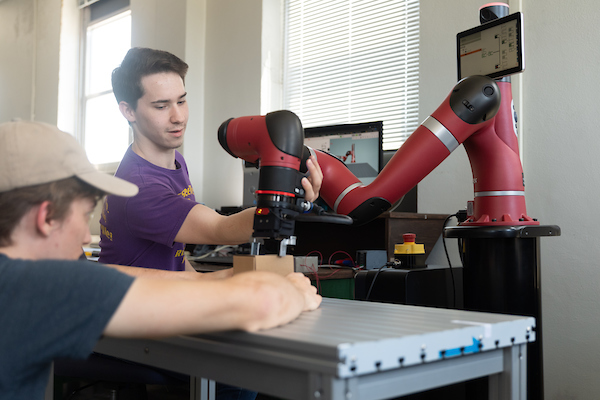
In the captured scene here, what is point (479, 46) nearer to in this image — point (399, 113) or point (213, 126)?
point (399, 113)

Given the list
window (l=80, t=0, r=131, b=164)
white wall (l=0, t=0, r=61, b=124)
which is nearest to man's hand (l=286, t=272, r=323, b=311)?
window (l=80, t=0, r=131, b=164)

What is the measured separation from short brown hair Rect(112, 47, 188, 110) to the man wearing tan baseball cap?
25.7 inches

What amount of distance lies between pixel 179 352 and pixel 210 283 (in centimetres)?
18

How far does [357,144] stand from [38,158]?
1850 mm

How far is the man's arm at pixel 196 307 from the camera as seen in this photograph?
Result: 712 millimetres

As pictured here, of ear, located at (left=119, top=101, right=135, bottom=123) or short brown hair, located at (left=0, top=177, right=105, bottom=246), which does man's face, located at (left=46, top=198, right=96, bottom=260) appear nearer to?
short brown hair, located at (left=0, top=177, right=105, bottom=246)

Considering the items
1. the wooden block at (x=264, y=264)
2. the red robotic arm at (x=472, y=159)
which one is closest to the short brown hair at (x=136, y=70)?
the red robotic arm at (x=472, y=159)

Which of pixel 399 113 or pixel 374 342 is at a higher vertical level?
pixel 399 113

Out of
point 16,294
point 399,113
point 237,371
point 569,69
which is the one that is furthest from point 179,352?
point 399,113

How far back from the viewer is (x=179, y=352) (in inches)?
35.3

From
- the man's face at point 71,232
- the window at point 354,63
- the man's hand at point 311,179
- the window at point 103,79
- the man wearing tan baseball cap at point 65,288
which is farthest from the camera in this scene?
the window at point 103,79

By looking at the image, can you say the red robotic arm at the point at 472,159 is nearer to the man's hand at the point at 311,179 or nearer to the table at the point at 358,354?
the man's hand at the point at 311,179

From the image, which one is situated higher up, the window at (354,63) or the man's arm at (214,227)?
the window at (354,63)

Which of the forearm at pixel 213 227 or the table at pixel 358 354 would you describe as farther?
the forearm at pixel 213 227
